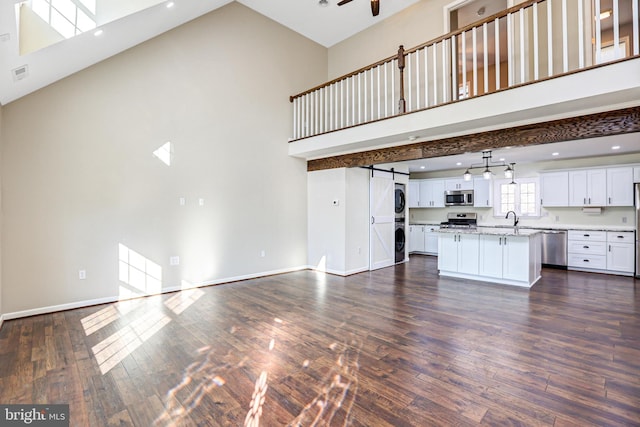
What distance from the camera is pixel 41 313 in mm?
3846

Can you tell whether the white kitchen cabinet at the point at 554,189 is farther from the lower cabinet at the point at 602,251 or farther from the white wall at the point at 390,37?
the white wall at the point at 390,37

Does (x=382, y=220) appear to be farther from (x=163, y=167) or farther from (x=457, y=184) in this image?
(x=163, y=167)

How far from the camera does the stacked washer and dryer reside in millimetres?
7415

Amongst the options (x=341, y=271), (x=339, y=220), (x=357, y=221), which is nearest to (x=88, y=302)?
(x=341, y=271)

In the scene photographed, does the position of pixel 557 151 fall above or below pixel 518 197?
above

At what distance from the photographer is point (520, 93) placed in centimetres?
334

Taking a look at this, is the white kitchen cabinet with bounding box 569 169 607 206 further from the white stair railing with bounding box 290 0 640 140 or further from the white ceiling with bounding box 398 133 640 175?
the white stair railing with bounding box 290 0 640 140

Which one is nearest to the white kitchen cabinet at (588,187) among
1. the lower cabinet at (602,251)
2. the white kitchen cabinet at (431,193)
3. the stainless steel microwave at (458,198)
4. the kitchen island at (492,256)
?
the lower cabinet at (602,251)

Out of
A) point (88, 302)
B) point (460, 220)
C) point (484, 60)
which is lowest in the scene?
point (88, 302)

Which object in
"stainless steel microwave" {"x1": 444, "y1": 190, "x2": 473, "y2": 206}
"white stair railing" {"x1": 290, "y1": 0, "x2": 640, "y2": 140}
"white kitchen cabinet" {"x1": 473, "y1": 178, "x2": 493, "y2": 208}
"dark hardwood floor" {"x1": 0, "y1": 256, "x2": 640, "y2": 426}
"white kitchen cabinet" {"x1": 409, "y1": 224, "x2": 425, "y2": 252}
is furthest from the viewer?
"white kitchen cabinet" {"x1": 409, "y1": 224, "x2": 425, "y2": 252}

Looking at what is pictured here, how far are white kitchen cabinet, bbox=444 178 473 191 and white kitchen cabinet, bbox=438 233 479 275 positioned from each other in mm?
2972

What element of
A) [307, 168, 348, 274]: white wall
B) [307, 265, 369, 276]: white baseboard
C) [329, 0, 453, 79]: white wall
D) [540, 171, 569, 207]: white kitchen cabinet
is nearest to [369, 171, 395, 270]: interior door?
[307, 265, 369, 276]: white baseboard

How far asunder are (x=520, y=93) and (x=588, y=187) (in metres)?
4.76

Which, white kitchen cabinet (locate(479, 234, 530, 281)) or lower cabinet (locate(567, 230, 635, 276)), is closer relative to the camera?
white kitchen cabinet (locate(479, 234, 530, 281))
